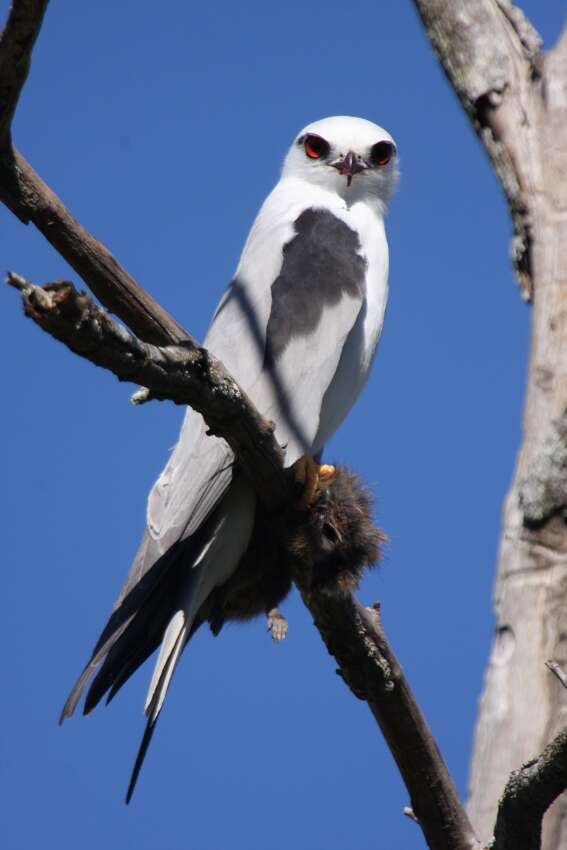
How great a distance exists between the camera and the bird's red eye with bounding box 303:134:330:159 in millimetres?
5254

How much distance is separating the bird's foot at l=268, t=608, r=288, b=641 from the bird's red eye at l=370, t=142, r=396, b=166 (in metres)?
2.29

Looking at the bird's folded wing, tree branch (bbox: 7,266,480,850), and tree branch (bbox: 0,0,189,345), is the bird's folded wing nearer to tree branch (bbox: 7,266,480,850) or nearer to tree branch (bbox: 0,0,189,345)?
tree branch (bbox: 7,266,480,850)

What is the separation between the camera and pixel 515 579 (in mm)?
3143

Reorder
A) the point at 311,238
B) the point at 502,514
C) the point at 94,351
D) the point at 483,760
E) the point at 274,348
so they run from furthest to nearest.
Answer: the point at 311,238, the point at 274,348, the point at 502,514, the point at 483,760, the point at 94,351

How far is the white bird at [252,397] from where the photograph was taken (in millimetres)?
3738

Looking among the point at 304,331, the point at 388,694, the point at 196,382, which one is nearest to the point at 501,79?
the point at 304,331

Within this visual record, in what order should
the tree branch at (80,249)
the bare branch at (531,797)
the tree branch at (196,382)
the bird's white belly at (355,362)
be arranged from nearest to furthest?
the tree branch at (196,382) → the bare branch at (531,797) → the tree branch at (80,249) → the bird's white belly at (355,362)

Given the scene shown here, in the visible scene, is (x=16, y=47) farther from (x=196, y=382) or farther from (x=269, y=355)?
(x=269, y=355)

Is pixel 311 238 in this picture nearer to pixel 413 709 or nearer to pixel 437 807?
pixel 413 709

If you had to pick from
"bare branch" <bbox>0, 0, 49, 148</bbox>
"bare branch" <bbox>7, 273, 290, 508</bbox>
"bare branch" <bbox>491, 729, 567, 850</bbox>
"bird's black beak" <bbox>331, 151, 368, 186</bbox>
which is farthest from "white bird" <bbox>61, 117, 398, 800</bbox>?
"bare branch" <bbox>0, 0, 49, 148</bbox>

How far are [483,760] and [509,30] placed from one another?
2453 millimetres

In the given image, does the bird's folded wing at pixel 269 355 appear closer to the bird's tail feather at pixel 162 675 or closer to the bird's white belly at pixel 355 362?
the bird's white belly at pixel 355 362

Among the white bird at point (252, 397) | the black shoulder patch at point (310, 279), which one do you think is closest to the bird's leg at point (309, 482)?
the white bird at point (252, 397)

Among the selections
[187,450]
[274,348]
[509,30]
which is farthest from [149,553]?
[509,30]
